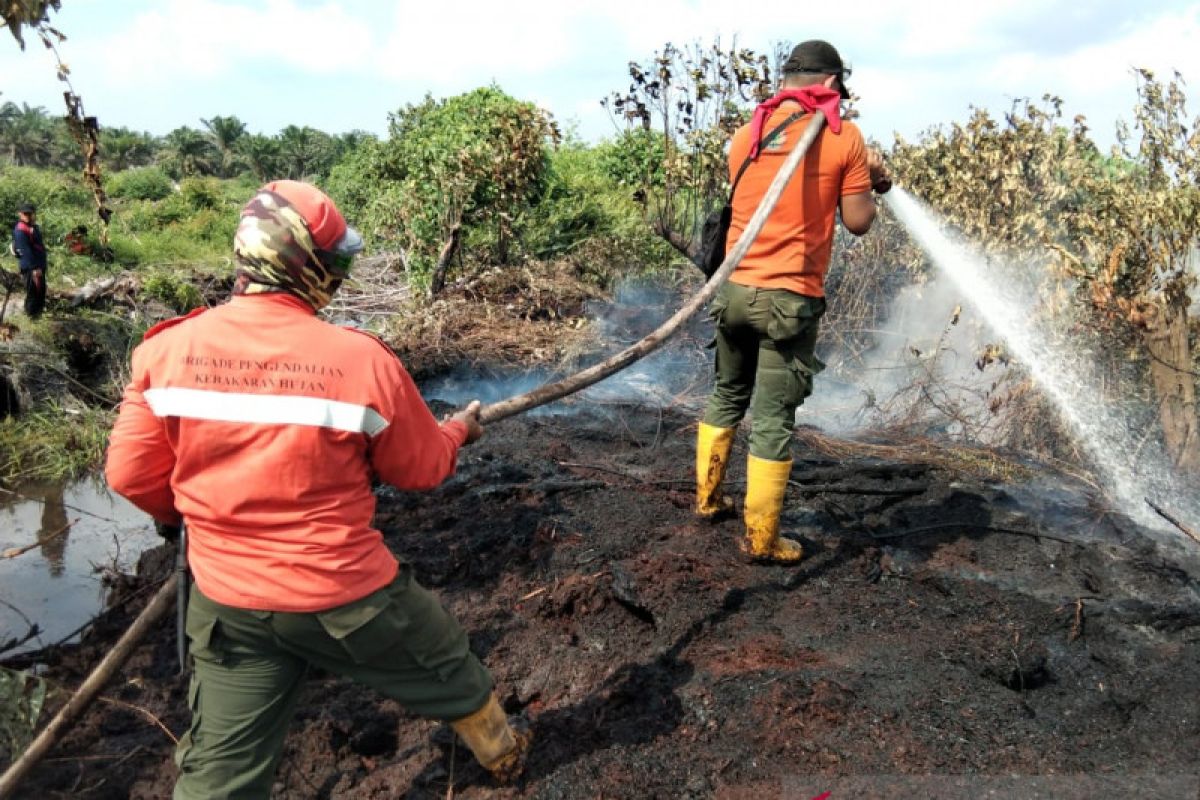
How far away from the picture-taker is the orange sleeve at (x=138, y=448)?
2.05 meters

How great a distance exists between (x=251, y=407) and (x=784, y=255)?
2.47 meters

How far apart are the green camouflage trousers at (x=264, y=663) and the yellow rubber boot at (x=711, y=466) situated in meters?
2.09

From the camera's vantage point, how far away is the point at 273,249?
2027 millimetres

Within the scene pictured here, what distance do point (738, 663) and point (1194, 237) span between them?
406 cm

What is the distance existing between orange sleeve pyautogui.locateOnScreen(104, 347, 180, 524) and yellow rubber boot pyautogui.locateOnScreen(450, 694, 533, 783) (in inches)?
42.0

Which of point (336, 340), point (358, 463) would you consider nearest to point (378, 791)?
point (358, 463)

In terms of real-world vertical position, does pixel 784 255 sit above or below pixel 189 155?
below

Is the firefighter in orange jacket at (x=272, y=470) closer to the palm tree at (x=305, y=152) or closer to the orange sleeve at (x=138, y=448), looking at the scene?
the orange sleeve at (x=138, y=448)

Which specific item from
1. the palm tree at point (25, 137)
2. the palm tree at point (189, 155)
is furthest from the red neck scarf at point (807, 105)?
the palm tree at point (25, 137)

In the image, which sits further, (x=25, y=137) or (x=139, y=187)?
(x=25, y=137)

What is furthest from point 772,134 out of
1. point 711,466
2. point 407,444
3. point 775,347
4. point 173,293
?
point 173,293

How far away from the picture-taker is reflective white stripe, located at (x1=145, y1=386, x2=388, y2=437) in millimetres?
1966

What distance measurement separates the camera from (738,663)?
324 centimetres

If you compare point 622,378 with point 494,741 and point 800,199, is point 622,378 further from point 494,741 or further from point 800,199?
point 494,741
